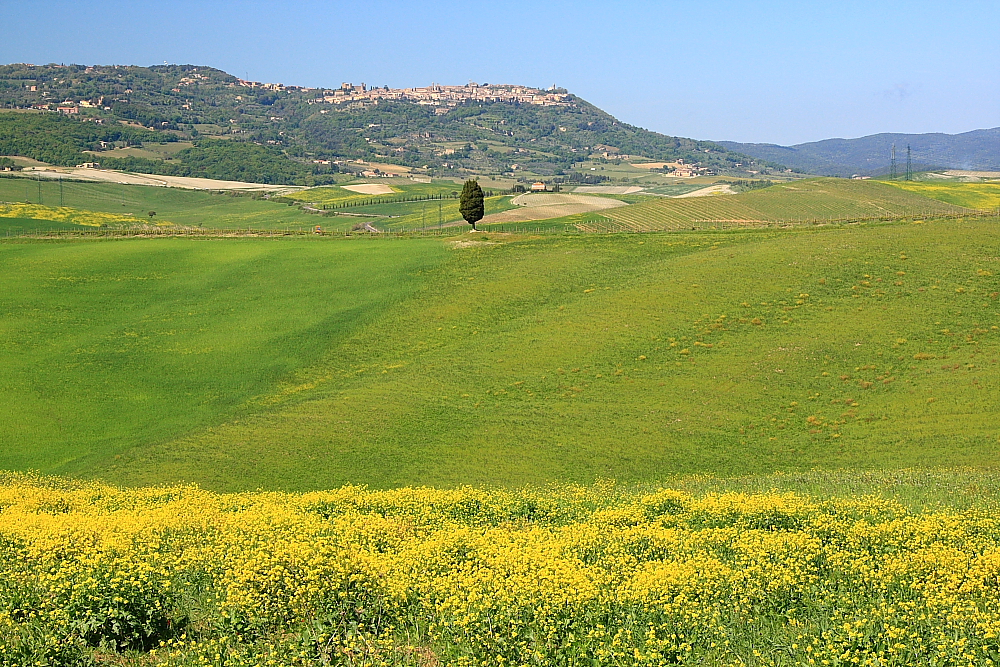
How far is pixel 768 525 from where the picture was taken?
2106 centimetres

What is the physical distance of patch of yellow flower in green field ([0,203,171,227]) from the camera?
454ft

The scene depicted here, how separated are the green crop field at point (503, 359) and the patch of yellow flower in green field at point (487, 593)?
1807 cm

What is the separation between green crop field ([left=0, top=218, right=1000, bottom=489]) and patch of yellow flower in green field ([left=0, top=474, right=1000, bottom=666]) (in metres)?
18.1

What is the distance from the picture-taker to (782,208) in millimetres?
134625

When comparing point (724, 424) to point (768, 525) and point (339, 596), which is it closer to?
point (768, 525)

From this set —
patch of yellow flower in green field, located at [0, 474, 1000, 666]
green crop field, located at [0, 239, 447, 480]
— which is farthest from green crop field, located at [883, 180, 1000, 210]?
patch of yellow flower in green field, located at [0, 474, 1000, 666]

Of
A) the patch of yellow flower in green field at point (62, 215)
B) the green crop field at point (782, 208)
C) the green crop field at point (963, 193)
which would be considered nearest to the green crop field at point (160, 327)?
the green crop field at point (782, 208)

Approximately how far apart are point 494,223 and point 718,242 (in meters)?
48.6

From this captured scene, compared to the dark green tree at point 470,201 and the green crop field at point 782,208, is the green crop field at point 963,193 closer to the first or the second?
the green crop field at point 782,208

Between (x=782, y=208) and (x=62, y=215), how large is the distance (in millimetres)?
105637

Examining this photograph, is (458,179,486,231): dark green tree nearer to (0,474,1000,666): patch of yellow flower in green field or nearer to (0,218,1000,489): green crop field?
(0,218,1000,489): green crop field

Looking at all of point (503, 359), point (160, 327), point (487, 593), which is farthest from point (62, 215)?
point (487, 593)

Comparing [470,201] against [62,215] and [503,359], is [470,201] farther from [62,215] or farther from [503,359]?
[62,215]

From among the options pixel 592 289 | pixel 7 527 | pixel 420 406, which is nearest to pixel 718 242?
pixel 592 289
